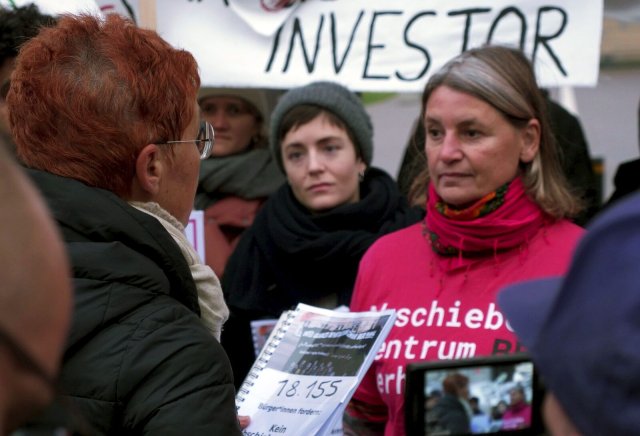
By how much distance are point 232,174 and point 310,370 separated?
1.88 metres

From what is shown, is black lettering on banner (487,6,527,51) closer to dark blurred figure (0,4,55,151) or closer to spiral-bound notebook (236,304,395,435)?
dark blurred figure (0,4,55,151)

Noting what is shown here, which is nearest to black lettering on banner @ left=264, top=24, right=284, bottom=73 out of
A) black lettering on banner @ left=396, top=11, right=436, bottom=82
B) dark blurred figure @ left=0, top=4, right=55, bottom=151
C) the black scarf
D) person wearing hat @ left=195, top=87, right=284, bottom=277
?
person wearing hat @ left=195, top=87, right=284, bottom=277

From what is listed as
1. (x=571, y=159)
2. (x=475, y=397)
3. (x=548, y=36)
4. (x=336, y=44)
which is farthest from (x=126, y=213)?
(x=571, y=159)

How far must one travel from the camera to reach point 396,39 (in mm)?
3910

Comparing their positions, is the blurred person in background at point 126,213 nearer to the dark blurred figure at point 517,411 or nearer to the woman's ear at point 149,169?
the woman's ear at point 149,169

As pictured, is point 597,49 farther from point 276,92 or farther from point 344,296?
point 276,92

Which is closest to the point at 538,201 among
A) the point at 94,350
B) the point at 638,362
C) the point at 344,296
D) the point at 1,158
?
the point at 344,296

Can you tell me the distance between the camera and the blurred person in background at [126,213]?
5.79ft

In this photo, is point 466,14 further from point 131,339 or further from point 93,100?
point 131,339

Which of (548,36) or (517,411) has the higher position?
(548,36)

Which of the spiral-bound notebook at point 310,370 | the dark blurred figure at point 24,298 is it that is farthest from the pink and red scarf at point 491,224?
the dark blurred figure at point 24,298

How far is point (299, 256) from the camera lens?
3.44m

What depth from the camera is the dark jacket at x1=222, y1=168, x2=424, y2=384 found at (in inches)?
134

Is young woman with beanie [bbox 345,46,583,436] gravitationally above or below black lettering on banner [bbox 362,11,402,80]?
below
